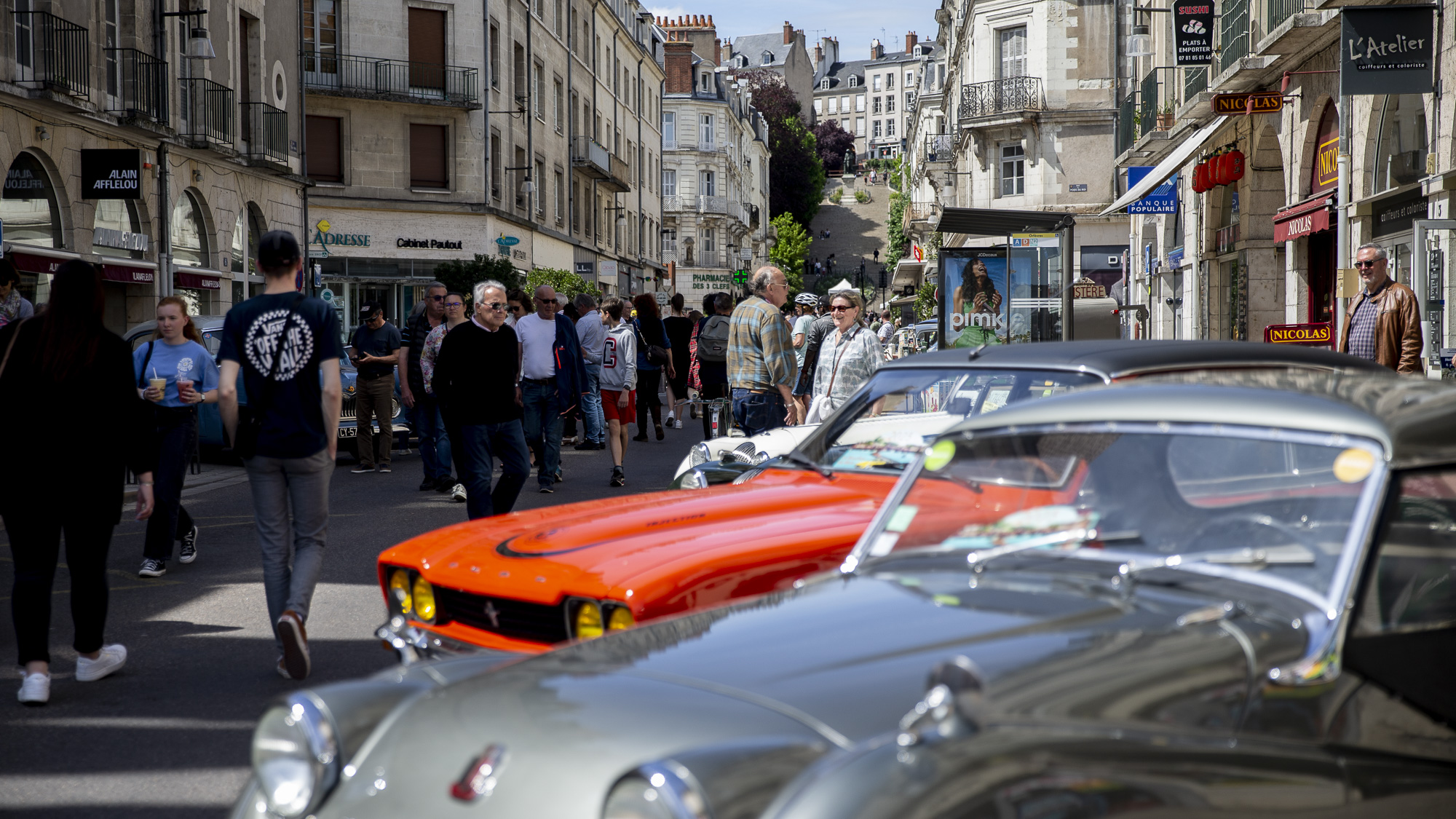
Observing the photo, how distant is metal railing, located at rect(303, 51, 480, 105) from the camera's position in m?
35.9

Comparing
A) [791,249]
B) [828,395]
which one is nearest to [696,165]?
[791,249]

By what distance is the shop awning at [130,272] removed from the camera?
72.6 feet

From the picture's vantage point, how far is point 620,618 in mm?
3939

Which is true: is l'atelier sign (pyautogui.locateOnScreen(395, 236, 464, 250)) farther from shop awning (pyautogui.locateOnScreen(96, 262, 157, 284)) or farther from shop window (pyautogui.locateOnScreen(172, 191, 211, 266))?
shop awning (pyautogui.locateOnScreen(96, 262, 157, 284))

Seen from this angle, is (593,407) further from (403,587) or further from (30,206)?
(403,587)

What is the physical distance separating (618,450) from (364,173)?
2634 cm

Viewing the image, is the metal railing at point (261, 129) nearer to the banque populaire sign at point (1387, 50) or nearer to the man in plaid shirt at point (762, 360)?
the man in plaid shirt at point (762, 360)

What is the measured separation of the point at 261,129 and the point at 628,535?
1024 inches

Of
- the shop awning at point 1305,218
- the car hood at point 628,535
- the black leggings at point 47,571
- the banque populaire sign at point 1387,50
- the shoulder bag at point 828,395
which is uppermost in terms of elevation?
the banque populaire sign at point 1387,50

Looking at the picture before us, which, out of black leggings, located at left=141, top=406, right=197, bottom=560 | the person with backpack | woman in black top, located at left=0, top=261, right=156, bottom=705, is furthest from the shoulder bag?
the person with backpack

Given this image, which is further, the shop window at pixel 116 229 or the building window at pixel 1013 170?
the building window at pixel 1013 170

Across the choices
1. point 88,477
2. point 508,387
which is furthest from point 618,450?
point 88,477

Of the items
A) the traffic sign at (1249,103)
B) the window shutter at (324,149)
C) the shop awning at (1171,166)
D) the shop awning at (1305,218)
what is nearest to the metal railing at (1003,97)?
the shop awning at (1171,166)

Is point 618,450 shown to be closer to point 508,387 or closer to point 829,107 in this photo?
point 508,387
